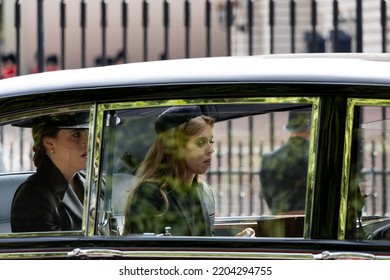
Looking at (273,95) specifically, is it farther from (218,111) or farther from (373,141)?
(373,141)

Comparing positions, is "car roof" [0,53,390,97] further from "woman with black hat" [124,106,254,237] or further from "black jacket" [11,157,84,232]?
"black jacket" [11,157,84,232]

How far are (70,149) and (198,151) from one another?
44 centimetres

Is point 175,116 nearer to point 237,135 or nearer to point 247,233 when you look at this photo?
point 237,135

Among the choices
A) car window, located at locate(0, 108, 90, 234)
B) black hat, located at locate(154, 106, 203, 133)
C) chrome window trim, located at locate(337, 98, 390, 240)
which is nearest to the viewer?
chrome window trim, located at locate(337, 98, 390, 240)

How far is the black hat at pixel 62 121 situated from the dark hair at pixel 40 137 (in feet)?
0.06

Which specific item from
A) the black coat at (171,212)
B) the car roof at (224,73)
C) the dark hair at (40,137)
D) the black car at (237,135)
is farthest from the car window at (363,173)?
the dark hair at (40,137)

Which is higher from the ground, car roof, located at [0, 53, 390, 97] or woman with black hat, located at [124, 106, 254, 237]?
car roof, located at [0, 53, 390, 97]

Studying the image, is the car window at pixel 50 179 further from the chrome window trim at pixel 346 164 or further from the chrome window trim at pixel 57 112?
the chrome window trim at pixel 346 164

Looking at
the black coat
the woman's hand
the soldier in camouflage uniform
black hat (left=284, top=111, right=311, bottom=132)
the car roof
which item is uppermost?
the car roof

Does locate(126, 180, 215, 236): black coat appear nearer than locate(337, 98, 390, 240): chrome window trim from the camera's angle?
No

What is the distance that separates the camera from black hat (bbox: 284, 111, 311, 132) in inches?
131

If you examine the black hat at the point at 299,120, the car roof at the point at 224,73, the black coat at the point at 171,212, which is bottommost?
the black coat at the point at 171,212

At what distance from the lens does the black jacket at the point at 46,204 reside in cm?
351

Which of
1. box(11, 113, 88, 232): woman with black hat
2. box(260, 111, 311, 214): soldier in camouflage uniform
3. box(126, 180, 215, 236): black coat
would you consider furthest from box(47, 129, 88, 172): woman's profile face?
box(260, 111, 311, 214): soldier in camouflage uniform
